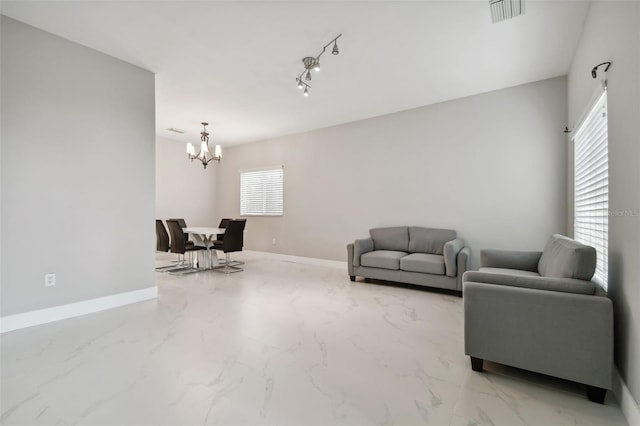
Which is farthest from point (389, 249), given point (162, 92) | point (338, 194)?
point (162, 92)

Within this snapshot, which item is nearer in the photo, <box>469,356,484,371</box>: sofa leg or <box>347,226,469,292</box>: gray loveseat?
<box>469,356,484,371</box>: sofa leg

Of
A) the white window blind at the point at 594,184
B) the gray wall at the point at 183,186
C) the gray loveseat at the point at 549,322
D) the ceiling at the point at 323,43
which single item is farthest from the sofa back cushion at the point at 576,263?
the gray wall at the point at 183,186

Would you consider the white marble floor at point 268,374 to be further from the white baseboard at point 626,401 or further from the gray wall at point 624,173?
the gray wall at point 624,173

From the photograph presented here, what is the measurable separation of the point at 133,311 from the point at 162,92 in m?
3.05

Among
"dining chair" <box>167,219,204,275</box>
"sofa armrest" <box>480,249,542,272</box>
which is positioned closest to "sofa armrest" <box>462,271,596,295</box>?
"sofa armrest" <box>480,249,542,272</box>

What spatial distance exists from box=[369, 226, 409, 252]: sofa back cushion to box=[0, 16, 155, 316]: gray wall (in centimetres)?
339

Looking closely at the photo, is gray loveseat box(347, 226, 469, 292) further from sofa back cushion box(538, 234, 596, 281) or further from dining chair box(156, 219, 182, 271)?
dining chair box(156, 219, 182, 271)

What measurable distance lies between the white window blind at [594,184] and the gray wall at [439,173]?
0.74m

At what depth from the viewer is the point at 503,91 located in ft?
14.0

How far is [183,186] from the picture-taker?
7426 mm

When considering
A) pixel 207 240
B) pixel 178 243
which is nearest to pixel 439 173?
pixel 207 240

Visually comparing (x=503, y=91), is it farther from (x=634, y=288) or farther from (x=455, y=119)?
(x=634, y=288)

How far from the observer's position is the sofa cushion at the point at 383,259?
14.5 feet

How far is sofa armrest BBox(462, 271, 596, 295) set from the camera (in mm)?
1858
